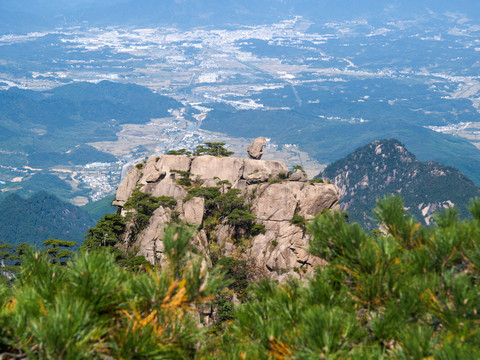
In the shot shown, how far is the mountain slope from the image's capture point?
134600 mm

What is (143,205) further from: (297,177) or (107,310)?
(107,310)

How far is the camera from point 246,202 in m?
46.1

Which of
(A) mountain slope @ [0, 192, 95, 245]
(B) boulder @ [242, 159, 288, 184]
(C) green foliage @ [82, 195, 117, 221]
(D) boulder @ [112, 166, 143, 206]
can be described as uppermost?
(B) boulder @ [242, 159, 288, 184]

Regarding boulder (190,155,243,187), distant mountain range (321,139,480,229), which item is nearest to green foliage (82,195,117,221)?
distant mountain range (321,139,480,229)

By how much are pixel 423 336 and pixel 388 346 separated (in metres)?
1.44

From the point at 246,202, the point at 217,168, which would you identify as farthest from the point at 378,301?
the point at 217,168

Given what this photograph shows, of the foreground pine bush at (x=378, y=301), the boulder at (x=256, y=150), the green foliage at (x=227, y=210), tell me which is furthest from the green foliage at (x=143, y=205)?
the foreground pine bush at (x=378, y=301)

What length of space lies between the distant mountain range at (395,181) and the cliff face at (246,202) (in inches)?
2479

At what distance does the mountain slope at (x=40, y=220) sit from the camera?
134600 millimetres

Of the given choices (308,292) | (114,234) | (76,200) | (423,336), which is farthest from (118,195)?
(76,200)

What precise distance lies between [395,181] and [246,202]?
100809 millimetres

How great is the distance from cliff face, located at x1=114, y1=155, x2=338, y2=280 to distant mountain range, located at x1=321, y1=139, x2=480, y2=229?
207 ft

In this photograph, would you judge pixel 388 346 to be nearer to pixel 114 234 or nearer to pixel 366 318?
pixel 366 318

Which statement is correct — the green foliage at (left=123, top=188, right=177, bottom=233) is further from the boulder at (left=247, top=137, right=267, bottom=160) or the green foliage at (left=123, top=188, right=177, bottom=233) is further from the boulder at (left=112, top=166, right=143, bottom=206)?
the boulder at (left=247, top=137, right=267, bottom=160)
